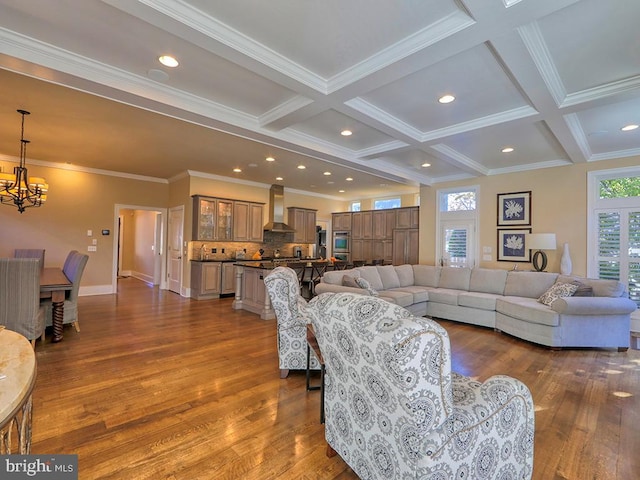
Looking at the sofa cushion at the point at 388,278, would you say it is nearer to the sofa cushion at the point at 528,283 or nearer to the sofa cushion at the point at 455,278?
the sofa cushion at the point at 455,278

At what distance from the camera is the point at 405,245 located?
8672 millimetres

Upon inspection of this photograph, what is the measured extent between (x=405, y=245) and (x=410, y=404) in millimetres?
7734

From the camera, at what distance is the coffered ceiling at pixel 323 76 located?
2219 mm

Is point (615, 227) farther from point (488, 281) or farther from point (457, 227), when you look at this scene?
point (457, 227)

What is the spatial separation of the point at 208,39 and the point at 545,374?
437 centimetres

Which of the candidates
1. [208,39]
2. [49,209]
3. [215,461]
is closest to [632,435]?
[215,461]

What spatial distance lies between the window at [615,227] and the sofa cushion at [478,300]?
1986 mm

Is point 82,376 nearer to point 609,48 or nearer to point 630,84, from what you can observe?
point 609,48

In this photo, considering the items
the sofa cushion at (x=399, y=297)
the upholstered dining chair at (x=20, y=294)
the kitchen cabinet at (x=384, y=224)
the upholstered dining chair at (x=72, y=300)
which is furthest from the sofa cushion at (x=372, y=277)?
the upholstered dining chair at (x=20, y=294)

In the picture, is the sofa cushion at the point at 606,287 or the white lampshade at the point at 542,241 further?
the white lampshade at the point at 542,241

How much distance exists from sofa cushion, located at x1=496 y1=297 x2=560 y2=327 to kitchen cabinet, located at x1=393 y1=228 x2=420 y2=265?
146 inches

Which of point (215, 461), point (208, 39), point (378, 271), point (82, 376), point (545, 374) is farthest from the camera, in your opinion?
point (378, 271)

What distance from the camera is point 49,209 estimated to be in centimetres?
655

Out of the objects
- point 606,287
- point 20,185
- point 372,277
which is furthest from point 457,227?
point 20,185
